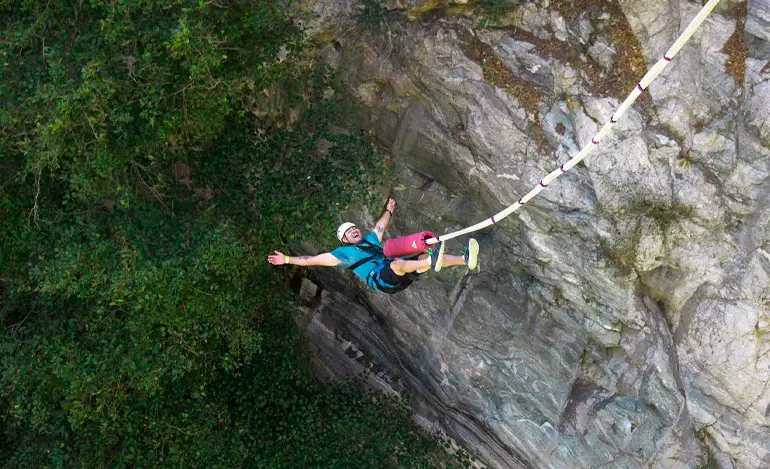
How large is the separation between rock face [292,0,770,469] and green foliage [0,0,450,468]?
1.07m

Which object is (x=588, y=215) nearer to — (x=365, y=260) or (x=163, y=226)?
(x=365, y=260)

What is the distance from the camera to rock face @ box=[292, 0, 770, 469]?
696 centimetres

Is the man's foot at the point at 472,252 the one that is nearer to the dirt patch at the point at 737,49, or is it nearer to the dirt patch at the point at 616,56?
the dirt patch at the point at 616,56

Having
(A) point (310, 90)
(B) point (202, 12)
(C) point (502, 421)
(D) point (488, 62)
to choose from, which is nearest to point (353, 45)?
(A) point (310, 90)

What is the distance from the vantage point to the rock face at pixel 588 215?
22.9 ft

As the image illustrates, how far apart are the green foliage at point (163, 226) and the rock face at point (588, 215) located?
107 centimetres

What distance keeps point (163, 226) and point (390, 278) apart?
2.81m

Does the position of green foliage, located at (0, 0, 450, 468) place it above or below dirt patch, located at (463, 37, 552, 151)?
below

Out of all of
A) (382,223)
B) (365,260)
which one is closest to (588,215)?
(382,223)

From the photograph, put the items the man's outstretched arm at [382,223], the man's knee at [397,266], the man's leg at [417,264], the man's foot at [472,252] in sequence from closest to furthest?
1. the man's foot at [472,252]
2. the man's leg at [417,264]
3. the man's knee at [397,266]
4. the man's outstretched arm at [382,223]

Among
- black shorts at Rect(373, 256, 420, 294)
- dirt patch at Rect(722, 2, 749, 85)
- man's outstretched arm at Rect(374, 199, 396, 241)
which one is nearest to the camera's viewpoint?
dirt patch at Rect(722, 2, 749, 85)

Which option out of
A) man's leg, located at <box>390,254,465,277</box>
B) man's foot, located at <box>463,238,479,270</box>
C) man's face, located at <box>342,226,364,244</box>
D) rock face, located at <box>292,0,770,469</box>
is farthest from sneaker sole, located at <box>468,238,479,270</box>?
rock face, located at <box>292,0,770,469</box>

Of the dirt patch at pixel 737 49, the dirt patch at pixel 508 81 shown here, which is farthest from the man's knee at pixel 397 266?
the dirt patch at pixel 737 49

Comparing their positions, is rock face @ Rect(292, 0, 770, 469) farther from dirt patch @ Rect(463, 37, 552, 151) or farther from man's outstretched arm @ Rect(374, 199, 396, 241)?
man's outstretched arm @ Rect(374, 199, 396, 241)
